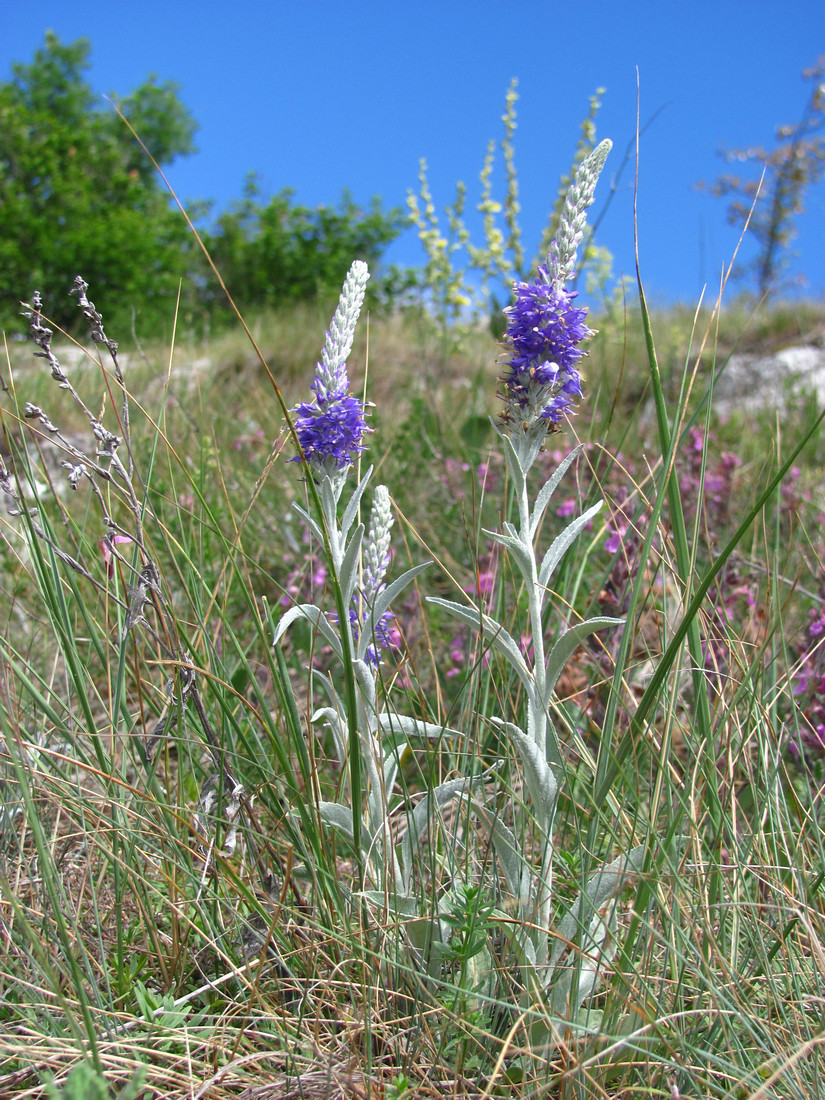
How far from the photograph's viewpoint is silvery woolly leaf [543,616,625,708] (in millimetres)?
1344

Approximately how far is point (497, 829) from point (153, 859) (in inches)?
29.5

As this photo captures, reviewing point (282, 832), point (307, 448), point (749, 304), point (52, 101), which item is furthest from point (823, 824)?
point (52, 101)

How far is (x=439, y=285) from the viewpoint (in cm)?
643

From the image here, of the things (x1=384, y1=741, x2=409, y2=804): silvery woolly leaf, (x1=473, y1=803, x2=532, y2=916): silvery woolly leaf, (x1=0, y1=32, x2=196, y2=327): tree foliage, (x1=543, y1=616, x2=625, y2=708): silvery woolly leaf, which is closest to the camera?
(x1=543, y1=616, x2=625, y2=708): silvery woolly leaf

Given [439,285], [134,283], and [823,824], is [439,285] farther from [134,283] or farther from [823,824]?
[134,283]

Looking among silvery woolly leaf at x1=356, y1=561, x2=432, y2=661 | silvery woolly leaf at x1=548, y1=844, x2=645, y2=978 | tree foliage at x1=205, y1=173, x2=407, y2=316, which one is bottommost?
silvery woolly leaf at x1=548, y1=844, x2=645, y2=978

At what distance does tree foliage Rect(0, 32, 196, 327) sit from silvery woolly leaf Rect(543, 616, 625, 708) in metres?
14.3

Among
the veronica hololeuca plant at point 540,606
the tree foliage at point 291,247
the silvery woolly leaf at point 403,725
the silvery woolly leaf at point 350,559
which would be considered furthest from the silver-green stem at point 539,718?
the tree foliage at point 291,247

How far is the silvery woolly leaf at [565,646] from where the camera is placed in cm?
134

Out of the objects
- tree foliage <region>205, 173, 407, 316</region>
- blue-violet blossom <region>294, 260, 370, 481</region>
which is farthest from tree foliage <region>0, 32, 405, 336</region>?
blue-violet blossom <region>294, 260, 370, 481</region>

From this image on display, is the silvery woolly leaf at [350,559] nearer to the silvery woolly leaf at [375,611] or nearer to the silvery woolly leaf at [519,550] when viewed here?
the silvery woolly leaf at [375,611]

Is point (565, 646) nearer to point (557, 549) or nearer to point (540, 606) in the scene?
point (540, 606)

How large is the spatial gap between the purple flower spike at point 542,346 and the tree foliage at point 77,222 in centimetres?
1406

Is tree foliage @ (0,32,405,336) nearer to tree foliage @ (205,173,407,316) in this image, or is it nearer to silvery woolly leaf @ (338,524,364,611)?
tree foliage @ (205,173,407,316)
